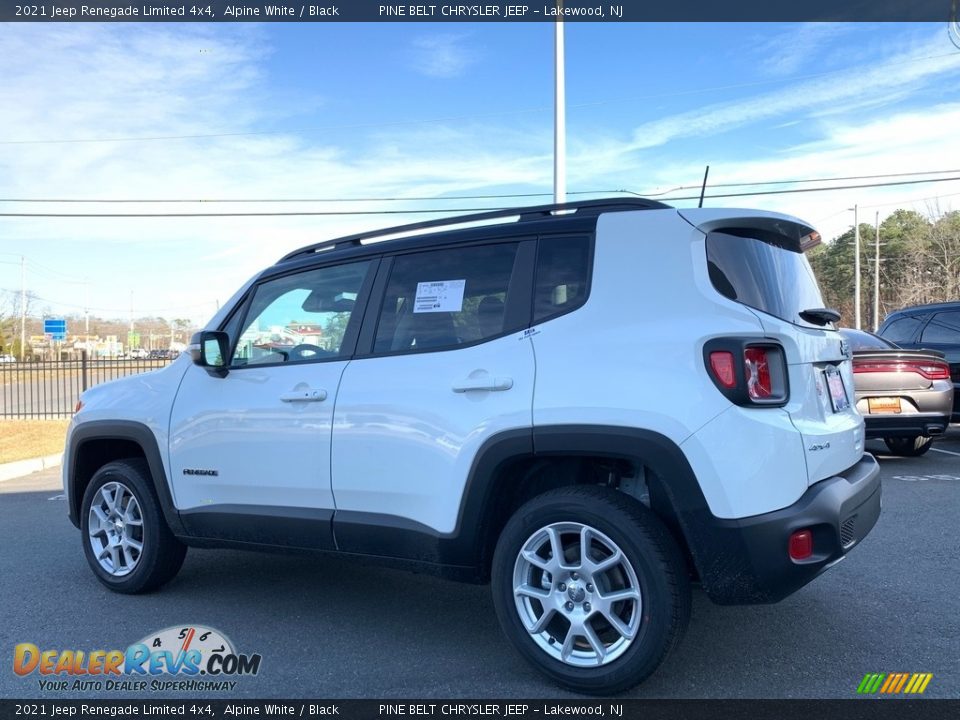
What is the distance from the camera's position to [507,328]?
3578 millimetres

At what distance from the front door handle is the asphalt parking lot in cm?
92

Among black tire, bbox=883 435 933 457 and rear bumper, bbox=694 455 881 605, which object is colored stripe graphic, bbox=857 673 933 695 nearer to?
rear bumper, bbox=694 455 881 605

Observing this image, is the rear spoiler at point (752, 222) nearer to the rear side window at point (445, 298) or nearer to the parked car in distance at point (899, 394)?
the rear side window at point (445, 298)

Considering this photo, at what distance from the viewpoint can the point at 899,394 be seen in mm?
8406

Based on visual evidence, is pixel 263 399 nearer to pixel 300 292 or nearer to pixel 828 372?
pixel 300 292

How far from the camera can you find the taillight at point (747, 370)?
3006 mm

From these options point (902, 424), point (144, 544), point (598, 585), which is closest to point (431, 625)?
point (598, 585)

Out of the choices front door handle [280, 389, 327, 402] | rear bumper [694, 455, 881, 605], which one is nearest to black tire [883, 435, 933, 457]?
rear bumper [694, 455, 881, 605]

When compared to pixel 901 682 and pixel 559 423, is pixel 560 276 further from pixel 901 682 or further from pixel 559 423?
pixel 901 682

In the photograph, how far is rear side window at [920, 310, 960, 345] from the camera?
34.1ft

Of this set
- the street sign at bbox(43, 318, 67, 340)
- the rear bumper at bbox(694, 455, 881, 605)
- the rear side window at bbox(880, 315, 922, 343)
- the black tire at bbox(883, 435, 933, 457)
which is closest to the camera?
the rear bumper at bbox(694, 455, 881, 605)

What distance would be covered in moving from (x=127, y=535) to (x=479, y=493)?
264 cm

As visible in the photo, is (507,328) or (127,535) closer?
(507,328)
